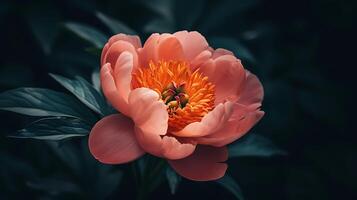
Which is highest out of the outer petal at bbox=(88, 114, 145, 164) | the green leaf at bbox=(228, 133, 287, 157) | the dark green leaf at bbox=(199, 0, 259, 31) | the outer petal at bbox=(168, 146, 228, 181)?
the outer petal at bbox=(88, 114, 145, 164)

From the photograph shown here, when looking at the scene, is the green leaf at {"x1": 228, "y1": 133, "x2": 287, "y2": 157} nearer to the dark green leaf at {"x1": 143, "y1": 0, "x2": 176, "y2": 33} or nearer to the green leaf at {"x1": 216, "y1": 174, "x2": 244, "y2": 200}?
the green leaf at {"x1": 216, "y1": 174, "x2": 244, "y2": 200}

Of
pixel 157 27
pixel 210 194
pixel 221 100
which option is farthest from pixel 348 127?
pixel 221 100

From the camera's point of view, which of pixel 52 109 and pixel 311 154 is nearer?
pixel 52 109

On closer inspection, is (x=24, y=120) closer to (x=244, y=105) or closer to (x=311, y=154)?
(x=244, y=105)

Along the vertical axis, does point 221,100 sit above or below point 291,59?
above

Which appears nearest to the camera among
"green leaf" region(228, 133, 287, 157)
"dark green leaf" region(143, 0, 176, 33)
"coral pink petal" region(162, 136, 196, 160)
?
"coral pink petal" region(162, 136, 196, 160)

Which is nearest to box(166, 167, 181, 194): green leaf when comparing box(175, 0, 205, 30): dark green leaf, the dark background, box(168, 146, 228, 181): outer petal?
box(168, 146, 228, 181): outer petal

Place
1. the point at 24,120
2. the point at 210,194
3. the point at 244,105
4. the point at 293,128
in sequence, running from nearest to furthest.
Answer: the point at 244,105 < the point at 24,120 < the point at 210,194 < the point at 293,128
